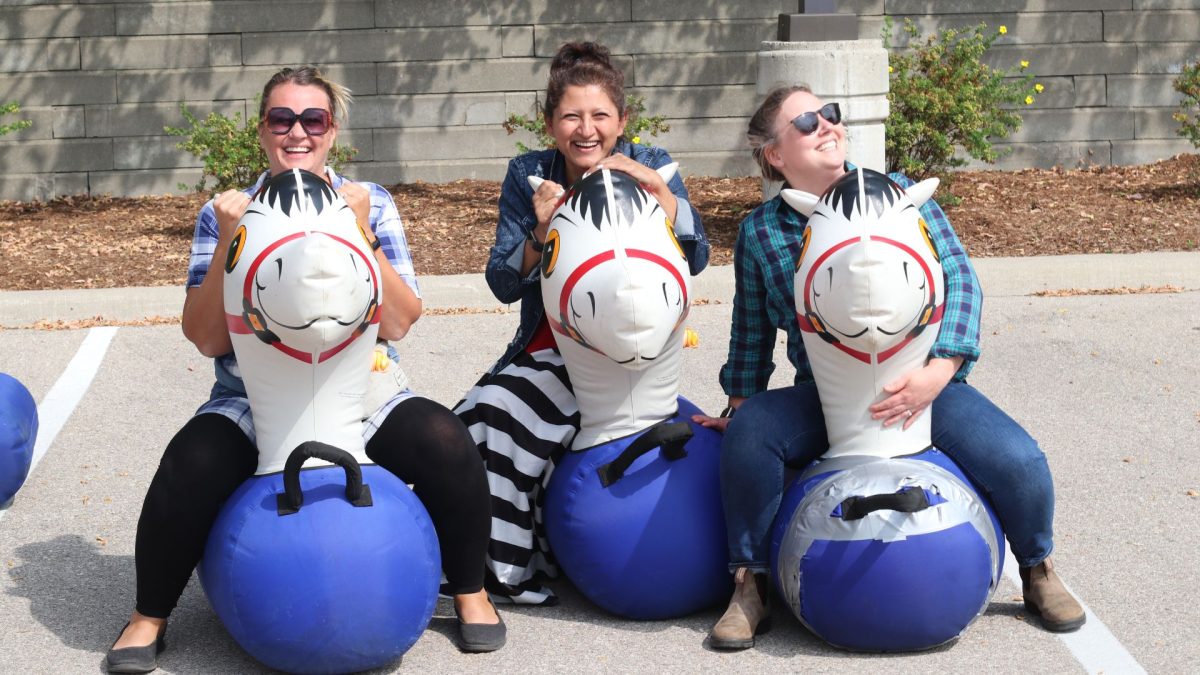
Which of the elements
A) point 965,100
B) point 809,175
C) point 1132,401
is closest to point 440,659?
point 809,175

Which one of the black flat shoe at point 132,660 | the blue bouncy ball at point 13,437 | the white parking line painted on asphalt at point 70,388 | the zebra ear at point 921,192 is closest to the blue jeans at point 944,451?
the zebra ear at point 921,192

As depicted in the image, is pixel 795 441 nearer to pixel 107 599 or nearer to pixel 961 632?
pixel 961 632

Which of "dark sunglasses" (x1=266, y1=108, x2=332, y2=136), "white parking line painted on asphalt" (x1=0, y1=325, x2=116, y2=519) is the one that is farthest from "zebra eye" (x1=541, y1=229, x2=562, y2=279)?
"white parking line painted on asphalt" (x1=0, y1=325, x2=116, y2=519)

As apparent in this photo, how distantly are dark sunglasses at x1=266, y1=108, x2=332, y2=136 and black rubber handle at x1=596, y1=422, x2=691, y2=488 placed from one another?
1239 mm

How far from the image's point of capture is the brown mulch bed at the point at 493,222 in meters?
9.57

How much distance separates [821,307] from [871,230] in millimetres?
223

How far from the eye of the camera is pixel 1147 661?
3.70m

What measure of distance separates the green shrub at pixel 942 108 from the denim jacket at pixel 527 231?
19.8 ft

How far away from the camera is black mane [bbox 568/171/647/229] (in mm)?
3805

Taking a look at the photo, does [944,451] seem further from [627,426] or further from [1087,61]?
[1087,61]

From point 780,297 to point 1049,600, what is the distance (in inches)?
42.4

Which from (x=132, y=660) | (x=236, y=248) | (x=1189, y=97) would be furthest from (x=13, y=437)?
(x=1189, y=97)

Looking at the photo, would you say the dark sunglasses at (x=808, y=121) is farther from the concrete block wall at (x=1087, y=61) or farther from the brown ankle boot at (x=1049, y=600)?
the concrete block wall at (x=1087, y=61)

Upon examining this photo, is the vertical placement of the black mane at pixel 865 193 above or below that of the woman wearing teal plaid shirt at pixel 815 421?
above
